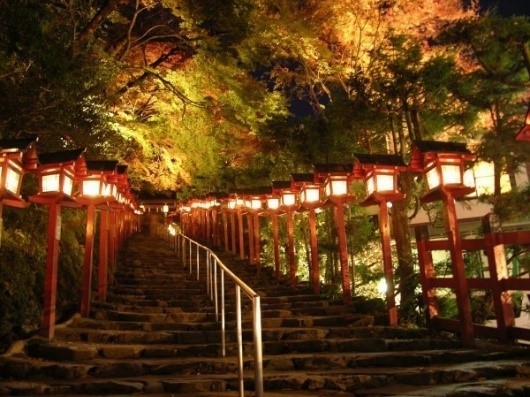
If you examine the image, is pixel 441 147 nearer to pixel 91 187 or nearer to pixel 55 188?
pixel 55 188

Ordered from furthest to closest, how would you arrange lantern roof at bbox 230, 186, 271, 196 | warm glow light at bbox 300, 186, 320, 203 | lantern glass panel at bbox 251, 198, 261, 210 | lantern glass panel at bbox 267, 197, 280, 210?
lantern glass panel at bbox 251, 198, 261, 210 < lantern roof at bbox 230, 186, 271, 196 < lantern glass panel at bbox 267, 197, 280, 210 < warm glow light at bbox 300, 186, 320, 203

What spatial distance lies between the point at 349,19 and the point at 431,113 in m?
6.19

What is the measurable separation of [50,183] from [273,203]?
841 centimetres

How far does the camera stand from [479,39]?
11.3 meters

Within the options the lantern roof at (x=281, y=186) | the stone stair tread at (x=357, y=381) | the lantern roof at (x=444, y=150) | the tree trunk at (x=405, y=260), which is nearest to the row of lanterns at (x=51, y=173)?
the stone stair tread at (x=357, y=381)

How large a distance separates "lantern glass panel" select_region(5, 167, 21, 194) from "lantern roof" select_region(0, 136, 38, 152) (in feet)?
1.21

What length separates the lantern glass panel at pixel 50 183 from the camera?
909 cm

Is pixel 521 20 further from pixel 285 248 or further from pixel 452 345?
pixel 285 248

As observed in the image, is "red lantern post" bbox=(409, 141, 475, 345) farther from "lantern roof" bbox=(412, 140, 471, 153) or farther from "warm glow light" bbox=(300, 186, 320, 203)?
"warm glow light" bbox=(300, 186, 320, 203)

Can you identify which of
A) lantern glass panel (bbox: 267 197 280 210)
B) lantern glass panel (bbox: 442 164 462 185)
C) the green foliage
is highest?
lantern glass panel (bbox: 267 197 280 210)

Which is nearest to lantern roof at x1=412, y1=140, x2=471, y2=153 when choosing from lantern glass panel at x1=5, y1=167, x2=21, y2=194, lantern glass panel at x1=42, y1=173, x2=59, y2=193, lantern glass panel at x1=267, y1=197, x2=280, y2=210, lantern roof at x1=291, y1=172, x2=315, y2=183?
lantern roof at x1=291, y1=172, x2=315, y2=183

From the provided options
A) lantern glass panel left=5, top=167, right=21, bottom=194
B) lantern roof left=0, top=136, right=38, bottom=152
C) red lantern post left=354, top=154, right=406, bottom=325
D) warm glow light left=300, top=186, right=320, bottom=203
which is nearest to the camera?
lantern roof left=0, top=136, right=38, bottom=152

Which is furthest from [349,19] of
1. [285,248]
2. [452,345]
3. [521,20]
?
[452,345]

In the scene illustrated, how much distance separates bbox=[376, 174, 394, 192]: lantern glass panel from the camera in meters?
10.2
